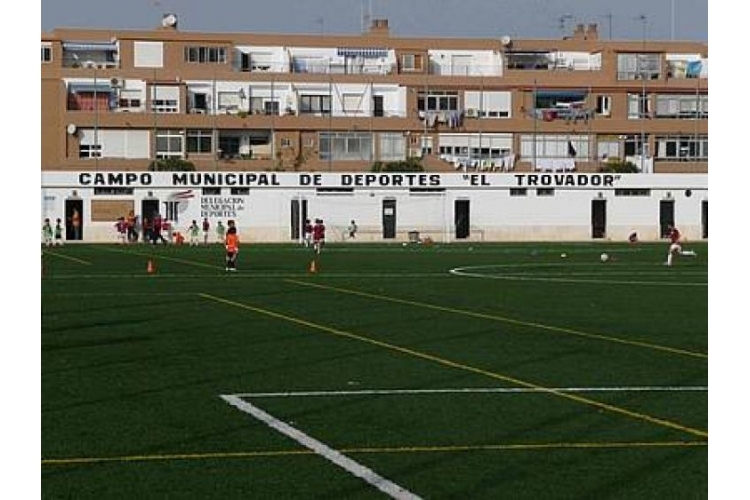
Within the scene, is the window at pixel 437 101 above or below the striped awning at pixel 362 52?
below

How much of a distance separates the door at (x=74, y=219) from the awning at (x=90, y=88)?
13.9 m

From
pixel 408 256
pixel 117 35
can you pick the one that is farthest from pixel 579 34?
pixel 408 256

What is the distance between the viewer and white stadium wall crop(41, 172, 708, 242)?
305 ft

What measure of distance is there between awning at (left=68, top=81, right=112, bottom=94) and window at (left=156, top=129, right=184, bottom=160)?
5.27 meters

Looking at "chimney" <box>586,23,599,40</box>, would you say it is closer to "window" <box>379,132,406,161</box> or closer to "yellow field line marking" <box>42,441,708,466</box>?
"window" <box>379,132,406,161</box>

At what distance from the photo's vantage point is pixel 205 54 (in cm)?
10875

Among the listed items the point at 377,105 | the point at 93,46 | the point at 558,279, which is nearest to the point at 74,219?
the point at 93,46

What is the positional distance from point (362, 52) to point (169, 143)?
18.7m

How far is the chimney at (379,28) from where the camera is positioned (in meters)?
122

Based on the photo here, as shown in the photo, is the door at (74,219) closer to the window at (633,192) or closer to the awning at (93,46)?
the awning at (93,46)

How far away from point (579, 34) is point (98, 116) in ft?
158

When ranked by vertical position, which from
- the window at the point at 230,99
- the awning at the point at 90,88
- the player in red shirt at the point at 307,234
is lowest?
the player in red shirt at the point at 307,234

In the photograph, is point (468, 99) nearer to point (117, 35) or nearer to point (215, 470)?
point (117, 35)

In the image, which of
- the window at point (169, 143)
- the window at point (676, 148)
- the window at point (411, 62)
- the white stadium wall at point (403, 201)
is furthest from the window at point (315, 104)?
the window at point (676, 148)
